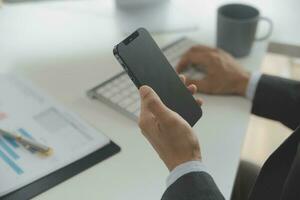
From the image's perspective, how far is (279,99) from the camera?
2.73 ft

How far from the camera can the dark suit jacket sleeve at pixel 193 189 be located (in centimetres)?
55

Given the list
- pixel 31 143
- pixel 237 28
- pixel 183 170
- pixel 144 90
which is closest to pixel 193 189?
pixel 183 170

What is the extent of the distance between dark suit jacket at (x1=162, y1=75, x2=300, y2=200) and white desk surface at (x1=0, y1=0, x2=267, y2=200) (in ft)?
0.16

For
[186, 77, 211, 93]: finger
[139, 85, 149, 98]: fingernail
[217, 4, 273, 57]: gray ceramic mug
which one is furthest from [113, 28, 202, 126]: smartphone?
[217, 4, 273, 57]: gray ceramic mug

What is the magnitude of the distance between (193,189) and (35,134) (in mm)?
285

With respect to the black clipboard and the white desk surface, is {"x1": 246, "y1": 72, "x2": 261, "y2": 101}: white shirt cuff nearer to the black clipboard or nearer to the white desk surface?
the white desk surface

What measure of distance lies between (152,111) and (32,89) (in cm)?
33

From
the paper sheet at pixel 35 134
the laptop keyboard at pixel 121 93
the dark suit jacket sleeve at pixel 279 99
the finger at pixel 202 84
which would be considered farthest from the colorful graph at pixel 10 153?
the dark suit jacket sleeve at pixel 279 99

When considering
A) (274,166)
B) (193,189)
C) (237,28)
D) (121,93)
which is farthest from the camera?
(237,28)

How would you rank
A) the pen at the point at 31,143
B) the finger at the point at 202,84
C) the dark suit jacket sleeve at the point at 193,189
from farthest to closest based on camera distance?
the finger at the point at 202,84
the pen at the point at 31,143
the dark suit jacket sleeve at the point at 193,189

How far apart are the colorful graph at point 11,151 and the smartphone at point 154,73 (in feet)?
0.69

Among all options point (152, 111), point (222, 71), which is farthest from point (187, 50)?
point (152, 111)

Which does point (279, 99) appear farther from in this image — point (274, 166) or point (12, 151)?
point (12, 151)

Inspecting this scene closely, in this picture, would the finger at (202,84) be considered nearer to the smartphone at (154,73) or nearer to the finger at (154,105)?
the smartphone at (154,73)
